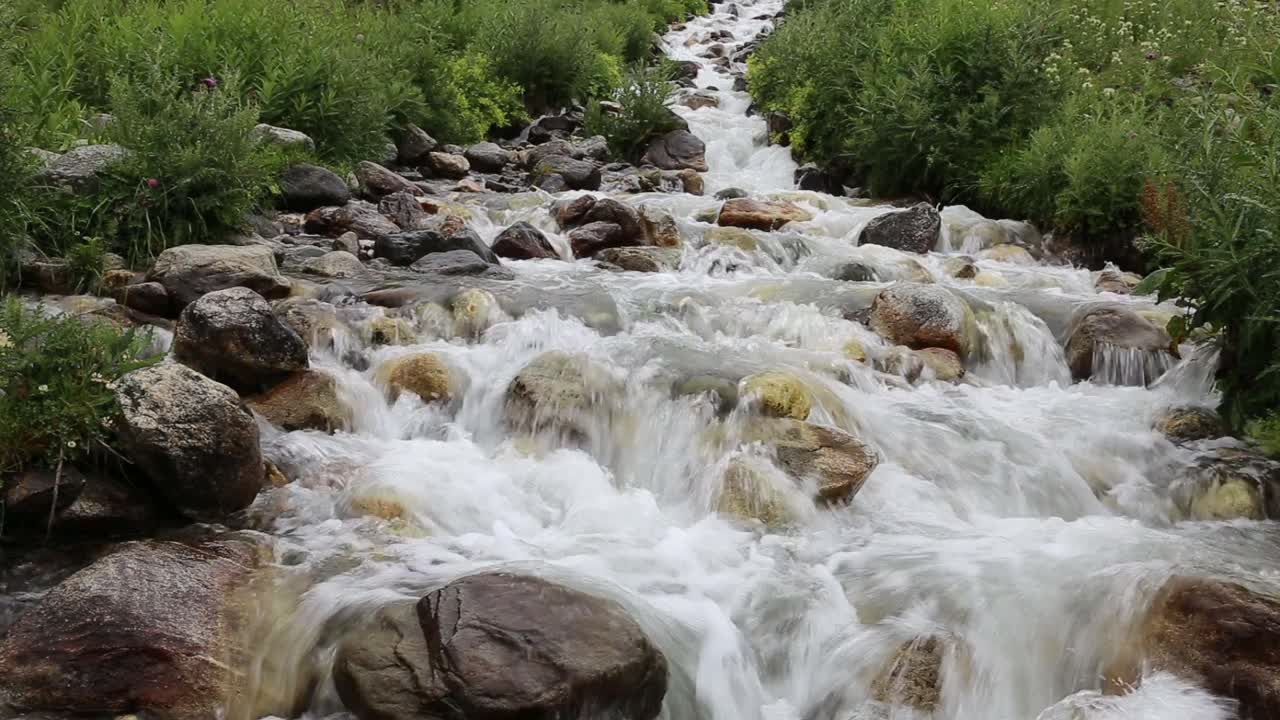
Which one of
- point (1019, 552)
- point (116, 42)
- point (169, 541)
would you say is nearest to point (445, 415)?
point (169, 541)

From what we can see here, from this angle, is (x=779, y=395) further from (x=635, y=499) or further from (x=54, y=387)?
(x=54, y=387)

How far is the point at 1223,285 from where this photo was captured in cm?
495

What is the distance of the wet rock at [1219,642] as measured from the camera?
3.33 m

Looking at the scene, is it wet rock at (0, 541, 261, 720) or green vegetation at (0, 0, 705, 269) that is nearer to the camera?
wet rock at (0, 541, 261, 720)

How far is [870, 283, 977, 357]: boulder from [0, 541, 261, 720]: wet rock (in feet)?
16.1

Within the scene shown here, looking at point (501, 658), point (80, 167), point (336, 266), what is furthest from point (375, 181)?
point (501, 658)

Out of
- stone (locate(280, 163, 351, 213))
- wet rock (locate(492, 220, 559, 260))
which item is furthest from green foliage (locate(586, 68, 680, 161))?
stone (locate(280, 163, 351, 213))

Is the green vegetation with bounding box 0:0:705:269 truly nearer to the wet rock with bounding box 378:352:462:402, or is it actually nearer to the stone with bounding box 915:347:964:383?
the wet rock with bounding box 378:352:462:402

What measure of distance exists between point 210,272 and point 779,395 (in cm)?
382

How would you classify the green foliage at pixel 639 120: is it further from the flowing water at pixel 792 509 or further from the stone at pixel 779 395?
the stone at pixel 779 395

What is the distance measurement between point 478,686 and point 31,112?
6730 mm

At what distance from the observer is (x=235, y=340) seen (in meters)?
5.29

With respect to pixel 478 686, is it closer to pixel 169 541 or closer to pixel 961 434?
pixel 169 541

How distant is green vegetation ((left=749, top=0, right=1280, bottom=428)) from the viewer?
5137 mm
